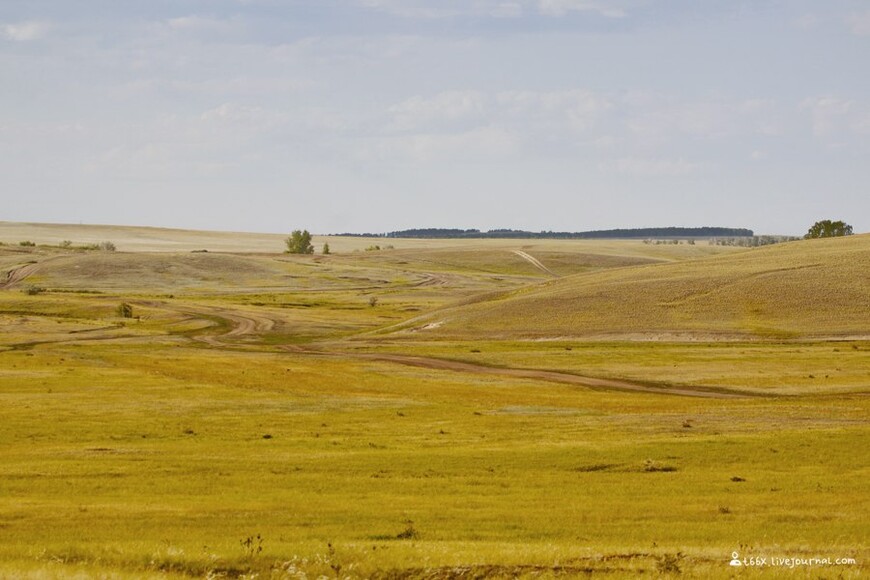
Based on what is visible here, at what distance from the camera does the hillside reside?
342 feet

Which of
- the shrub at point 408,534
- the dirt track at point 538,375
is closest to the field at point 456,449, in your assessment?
the shrub at point 408,534


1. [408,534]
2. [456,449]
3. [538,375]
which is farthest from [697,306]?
[408,534]

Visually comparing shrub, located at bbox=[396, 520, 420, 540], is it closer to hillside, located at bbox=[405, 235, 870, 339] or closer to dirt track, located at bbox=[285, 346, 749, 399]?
dirt track, located at bbox=[285, 346, 749, 399]

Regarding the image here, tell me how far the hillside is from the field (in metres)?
0.53

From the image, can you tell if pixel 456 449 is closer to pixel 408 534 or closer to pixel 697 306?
pixel 408 534

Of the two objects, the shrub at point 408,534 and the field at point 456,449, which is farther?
the shrub at point 408,534

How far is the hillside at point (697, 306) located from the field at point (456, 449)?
0.53 metres

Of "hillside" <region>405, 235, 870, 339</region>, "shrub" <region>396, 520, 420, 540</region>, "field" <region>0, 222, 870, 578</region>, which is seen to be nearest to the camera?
"field" <region>0, 222, 870, 578</region>

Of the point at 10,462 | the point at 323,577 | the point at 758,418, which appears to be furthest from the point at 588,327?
the point at 323,577

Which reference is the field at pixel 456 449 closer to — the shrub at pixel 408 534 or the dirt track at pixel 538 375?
the shrub at pixel 408 534

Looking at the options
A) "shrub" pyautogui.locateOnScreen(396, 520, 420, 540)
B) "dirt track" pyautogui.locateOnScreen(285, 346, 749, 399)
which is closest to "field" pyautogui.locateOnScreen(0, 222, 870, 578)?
"shrub" pyautogui.locateOnScreen(396, 520, 420, 540)

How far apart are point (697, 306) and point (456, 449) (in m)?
75.1

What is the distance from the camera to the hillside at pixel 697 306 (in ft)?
342

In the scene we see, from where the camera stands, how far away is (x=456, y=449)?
42.3 m
